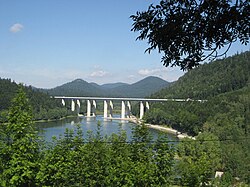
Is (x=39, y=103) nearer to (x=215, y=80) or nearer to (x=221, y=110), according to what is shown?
(x=221, y=110)

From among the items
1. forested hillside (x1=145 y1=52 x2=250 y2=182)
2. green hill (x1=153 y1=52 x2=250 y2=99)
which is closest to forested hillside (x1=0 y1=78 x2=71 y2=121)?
forested hillside (x1=145 y1=52 x2=250 y2=182)

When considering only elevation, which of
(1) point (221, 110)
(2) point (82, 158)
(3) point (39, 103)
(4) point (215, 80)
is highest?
(4) point (215, 80)

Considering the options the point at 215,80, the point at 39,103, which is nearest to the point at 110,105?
the point at 39,103

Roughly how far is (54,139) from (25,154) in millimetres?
1560

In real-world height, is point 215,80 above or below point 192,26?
above

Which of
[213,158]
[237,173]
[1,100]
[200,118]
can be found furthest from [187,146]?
[1,100]

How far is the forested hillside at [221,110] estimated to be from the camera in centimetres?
2033

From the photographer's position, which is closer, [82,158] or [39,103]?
[82,158]

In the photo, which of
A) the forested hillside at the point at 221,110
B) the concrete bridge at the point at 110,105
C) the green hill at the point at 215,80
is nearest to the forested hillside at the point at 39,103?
the concrete bridge at the point at 110,105

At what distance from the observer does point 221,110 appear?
128 ft

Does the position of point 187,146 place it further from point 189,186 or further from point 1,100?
point 1,100

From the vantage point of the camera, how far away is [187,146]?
2127 centimetres

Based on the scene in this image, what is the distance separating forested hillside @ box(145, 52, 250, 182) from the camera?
66.7 feet

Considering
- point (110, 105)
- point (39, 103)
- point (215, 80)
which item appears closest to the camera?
point (39, 103)
